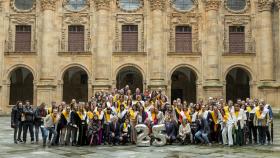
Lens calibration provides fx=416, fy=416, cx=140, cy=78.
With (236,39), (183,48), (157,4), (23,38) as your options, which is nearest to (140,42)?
(157,4)

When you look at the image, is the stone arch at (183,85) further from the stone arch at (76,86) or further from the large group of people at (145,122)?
the large group of people at (145,122)

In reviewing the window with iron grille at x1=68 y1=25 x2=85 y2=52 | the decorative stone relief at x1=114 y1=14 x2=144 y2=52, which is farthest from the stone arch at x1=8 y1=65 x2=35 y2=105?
the decorative stone relief at x1=114 y1=14 x2=144 y2=52

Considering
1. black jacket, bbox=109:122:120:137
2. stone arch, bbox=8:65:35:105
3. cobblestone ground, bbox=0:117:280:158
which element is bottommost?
cobblestone ground, bbox=0:117:280:158

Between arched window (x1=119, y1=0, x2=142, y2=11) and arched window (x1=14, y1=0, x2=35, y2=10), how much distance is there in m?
7.77

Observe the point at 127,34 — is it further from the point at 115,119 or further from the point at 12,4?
the point at 115,119

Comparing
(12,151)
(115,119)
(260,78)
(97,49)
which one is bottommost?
(12,151)

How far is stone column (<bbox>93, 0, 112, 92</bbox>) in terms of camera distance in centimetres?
3478

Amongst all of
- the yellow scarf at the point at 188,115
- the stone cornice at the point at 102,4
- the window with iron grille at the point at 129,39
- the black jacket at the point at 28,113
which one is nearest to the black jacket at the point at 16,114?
the black jacket at the point at 28,113

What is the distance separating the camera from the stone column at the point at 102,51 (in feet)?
114

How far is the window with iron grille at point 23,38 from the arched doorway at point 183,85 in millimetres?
14262

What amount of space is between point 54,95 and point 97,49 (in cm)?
531

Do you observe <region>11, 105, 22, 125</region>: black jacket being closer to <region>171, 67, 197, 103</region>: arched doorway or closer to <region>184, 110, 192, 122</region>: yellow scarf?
<region>184, 110, 192, 122</region>: yellow scarf

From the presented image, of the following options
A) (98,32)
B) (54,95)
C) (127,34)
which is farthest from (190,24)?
(54,95)

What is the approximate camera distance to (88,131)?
17.3 metres
